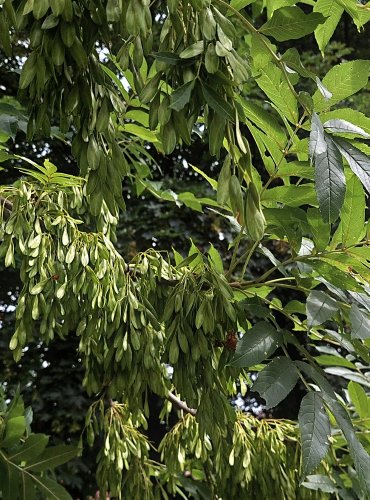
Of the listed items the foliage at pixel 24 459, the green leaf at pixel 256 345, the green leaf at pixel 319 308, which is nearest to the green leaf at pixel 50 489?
the foliage at pixel 24 459

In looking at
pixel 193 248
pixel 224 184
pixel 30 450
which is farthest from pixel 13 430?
pixel 224 184

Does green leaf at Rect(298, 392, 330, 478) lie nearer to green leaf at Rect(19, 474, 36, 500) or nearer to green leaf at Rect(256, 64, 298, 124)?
green leaf at Rect(256, 64, 298, 124)

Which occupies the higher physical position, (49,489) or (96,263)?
(96,263)

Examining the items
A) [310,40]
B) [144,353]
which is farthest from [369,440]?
[310,40]

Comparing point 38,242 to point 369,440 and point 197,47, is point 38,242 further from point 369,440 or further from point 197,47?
point 369,440

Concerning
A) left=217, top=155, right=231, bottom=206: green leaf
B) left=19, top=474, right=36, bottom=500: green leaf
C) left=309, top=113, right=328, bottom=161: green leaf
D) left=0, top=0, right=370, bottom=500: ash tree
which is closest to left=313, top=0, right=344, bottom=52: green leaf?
left=0, top=0, right=370, bottom=500: ash tree

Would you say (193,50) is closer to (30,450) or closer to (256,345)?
(256,345)

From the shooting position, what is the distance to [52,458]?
1212mm

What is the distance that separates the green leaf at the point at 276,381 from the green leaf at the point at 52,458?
0.44 m

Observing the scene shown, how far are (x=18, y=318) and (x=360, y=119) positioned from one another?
660mm

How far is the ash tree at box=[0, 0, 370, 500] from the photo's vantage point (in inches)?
27.2

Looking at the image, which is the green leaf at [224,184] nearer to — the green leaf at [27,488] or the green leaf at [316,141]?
the green leaf at [316,141]

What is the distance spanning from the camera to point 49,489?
46.0 inches

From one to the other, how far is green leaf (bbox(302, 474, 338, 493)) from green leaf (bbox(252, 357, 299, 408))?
0.50 meters
